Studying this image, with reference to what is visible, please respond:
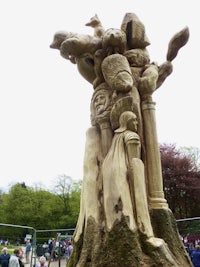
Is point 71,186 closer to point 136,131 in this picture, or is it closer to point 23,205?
point 23,205

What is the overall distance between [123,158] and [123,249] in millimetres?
1209

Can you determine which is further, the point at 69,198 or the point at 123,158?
the point at 69,198

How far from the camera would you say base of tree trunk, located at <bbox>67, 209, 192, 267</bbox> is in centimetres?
395

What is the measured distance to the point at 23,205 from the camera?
132ft

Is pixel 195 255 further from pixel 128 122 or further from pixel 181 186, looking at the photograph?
pixel 181 186

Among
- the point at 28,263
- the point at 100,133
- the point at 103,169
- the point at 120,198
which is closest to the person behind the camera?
the point at 120,198

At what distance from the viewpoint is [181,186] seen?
2455 cm

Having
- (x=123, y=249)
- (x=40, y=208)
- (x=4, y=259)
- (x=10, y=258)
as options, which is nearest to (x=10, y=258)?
(x=10, y=258)

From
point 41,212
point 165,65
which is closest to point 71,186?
point 41,212

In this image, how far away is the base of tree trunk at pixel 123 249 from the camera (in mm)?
3951

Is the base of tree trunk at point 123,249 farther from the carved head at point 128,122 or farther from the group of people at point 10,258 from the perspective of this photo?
the group of people at point 10,258

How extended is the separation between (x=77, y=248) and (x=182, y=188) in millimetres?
21305

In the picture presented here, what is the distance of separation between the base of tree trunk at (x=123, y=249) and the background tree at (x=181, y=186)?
20.6 meters

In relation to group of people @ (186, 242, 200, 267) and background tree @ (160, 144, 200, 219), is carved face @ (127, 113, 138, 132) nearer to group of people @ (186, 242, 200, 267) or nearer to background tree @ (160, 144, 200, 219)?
group of people @ (186, 242, 200, 267)
